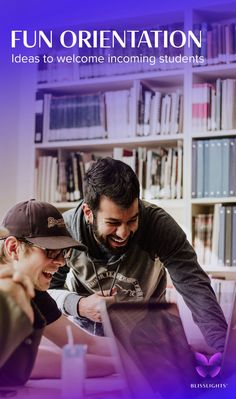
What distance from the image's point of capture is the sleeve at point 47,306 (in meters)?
1.76

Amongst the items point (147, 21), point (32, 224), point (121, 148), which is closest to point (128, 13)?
point (147, 21)

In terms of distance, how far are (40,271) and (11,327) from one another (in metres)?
0.20

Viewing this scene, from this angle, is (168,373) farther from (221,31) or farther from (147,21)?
(221,31)

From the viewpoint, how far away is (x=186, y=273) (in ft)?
6.70

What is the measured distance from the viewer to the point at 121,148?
2.76 m

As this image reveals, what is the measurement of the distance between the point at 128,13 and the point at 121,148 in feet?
2.10

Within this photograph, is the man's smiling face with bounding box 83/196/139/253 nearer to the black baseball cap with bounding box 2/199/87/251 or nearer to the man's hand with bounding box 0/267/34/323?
the black baseball cap with bounding box 2/199/87/251

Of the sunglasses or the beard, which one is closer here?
the sunglasses

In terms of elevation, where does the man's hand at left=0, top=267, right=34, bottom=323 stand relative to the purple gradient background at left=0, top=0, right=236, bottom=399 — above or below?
below

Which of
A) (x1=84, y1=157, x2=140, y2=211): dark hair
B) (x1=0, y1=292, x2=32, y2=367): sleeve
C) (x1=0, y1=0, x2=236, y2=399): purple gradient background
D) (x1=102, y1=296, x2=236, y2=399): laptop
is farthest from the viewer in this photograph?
(x1=0, y1=0, x2=236, y2=399): purple gradient background

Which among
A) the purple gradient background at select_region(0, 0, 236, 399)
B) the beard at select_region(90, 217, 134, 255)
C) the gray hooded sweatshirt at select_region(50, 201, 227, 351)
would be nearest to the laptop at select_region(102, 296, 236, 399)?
the gray hooded sweatshirt at select_region(50, 201, 227, 351)

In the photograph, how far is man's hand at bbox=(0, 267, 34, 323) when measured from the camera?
1654 mm

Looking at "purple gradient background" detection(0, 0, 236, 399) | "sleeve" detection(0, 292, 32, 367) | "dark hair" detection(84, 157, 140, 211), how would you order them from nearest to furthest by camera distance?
"sleeve" detection(0, 292, 32, 367) → "dark hair" detection(84, 157, 140, 211) → "purple gradient background" detection(0, 0, 236, 399)

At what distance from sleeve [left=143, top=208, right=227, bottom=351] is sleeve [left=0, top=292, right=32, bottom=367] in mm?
516
